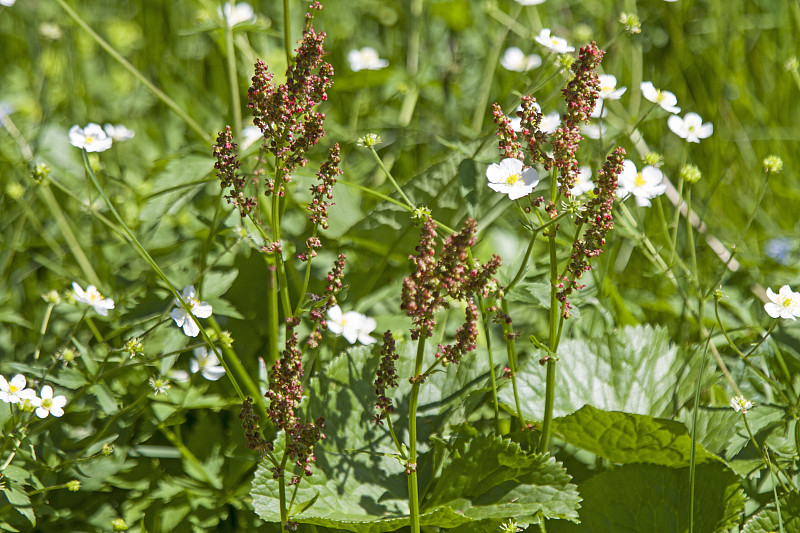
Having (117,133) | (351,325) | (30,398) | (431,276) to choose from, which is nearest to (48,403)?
(30,398)

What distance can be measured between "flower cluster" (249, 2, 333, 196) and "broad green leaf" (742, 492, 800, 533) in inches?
49.4

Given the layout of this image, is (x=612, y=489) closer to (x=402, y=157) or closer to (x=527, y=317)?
(x=527, y=317)

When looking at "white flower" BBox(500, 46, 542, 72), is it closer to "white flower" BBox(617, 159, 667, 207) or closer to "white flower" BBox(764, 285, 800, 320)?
"white flower" BBox(617, 159, 667, 207)

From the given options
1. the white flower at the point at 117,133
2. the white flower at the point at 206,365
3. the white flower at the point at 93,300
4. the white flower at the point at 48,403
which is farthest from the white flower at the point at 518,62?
the white flower at the point at 48,403

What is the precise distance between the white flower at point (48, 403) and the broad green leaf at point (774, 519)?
1536 millimetres

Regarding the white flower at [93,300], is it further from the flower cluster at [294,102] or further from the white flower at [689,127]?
the white flower at [689,127]

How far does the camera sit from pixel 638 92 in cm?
316

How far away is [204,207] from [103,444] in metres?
0.97

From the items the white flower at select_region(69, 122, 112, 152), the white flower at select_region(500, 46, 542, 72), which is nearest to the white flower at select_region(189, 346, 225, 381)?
the white flower at select_region(69, 122, 112, 152)

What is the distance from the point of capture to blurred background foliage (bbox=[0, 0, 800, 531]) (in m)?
2.04

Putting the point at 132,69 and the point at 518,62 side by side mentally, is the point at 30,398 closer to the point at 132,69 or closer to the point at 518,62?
the point at 132,69

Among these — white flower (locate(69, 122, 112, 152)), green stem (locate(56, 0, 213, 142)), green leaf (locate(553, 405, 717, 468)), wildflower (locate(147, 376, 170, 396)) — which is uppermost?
green stem (locate(56, 0, 213, 142))

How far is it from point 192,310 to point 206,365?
27 centimetres

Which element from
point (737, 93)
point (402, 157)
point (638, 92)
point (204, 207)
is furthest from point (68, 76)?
point (737, 93)
